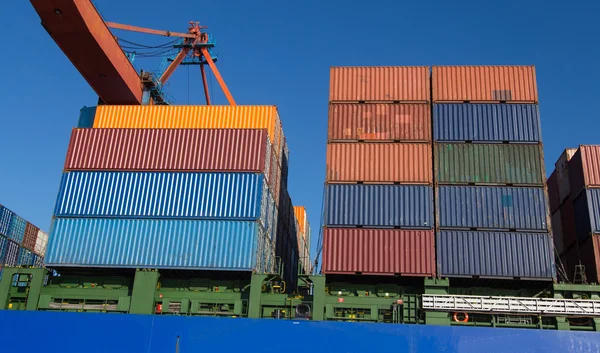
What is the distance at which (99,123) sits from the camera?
30.0 m

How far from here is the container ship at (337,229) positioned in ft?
74.0

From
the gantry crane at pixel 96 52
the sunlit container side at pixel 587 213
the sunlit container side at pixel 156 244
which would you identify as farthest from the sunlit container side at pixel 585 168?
the gantry crane at pixel 96 52

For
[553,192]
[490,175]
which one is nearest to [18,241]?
[490,175]

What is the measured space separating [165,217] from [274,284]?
584 centimetres

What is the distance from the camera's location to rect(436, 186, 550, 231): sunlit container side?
80.0 ft

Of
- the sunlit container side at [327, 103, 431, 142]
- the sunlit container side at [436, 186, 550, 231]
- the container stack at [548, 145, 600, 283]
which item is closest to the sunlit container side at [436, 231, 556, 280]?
the sunlit container side at [436, 186, 550, 231]

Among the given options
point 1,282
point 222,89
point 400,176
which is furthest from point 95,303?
point 222,89

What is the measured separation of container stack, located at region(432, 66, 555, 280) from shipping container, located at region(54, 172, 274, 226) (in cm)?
838

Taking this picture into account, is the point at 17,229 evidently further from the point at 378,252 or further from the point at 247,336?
the point at 378,252

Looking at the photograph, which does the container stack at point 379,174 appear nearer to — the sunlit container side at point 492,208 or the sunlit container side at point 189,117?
the sunlit container side at point 492,208

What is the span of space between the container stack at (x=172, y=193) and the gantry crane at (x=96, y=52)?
6.80ft

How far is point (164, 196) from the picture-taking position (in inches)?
1056

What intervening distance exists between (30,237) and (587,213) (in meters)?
34.0

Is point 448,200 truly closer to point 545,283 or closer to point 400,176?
point 400,176
